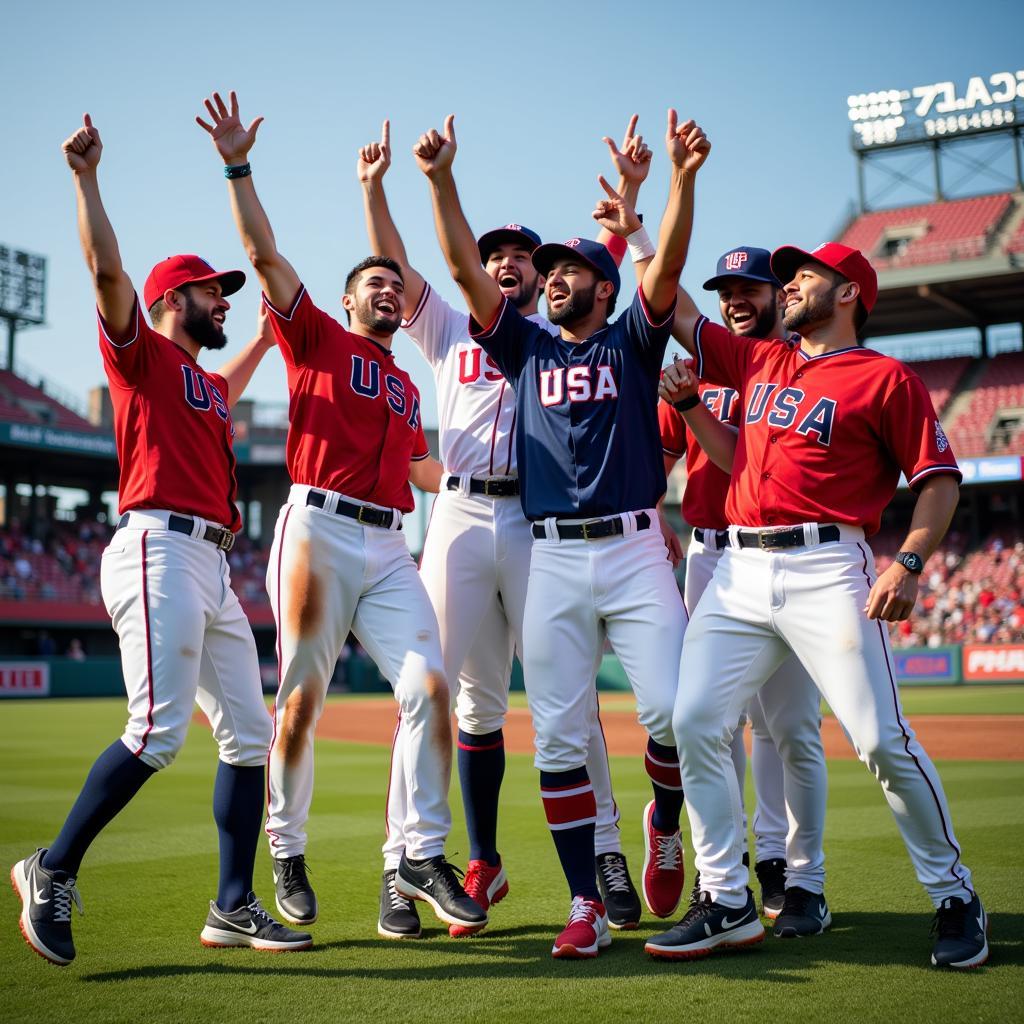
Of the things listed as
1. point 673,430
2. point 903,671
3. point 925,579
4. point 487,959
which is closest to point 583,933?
point 487,959

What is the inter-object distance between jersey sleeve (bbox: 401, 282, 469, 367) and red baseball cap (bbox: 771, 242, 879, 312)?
1.48 meters

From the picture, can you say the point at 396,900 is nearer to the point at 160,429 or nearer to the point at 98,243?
the point at 160,429

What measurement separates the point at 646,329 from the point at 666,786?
1.79 metres

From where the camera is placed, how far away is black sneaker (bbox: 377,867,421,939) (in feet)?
14.1

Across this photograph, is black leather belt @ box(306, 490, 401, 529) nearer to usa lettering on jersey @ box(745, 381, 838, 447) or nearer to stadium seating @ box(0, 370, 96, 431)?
usa lettering on jersey @ box(745, 381, 838, 447)

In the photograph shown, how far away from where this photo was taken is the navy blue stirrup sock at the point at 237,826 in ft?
13.9

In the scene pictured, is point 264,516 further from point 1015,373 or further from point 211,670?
point 211,670

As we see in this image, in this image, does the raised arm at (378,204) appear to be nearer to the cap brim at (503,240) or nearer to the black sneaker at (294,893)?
the cap brim at (503,240)

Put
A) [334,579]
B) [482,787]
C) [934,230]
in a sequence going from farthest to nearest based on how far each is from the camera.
Result: [934,230] → [482,787] → [334,579]

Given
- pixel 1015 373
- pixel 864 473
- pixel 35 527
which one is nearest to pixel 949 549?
pixel 1015 373

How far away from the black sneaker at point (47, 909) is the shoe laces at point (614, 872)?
6.64ft

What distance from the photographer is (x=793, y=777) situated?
459 centimetres

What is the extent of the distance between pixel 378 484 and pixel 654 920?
2104mm

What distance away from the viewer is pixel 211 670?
4.34 m
